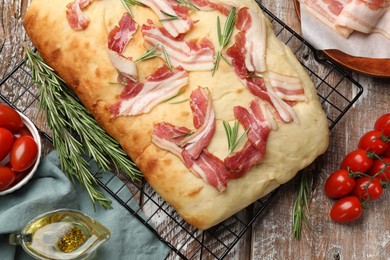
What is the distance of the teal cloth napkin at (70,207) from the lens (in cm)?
345

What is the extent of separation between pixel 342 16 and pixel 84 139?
1.49 m

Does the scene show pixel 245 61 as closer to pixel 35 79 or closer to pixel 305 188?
pixel 305 188

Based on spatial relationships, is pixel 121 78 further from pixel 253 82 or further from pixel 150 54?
pixel 253 82

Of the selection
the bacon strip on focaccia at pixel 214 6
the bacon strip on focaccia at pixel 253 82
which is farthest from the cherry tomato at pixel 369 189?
the bacon strip on focaccia at pixel 214 6

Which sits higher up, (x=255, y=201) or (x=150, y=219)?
(x=255, y=201)

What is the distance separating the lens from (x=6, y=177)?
3.31 metres

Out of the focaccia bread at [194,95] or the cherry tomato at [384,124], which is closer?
the focaccia bread at [194,95]

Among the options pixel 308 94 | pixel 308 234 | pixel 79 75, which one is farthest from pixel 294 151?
pixel 79 75

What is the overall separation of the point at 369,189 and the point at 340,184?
15cm

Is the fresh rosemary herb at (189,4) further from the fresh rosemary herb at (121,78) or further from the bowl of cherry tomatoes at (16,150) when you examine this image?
the bowl of cherry tomatoes at (16,150)

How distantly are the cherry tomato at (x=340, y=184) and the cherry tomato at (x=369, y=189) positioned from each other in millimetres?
50

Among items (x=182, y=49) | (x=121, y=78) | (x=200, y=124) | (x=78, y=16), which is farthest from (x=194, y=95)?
(x=78, y=16)

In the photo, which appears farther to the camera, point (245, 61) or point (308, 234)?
point (308, 234)

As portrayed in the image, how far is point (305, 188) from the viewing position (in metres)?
3.56
